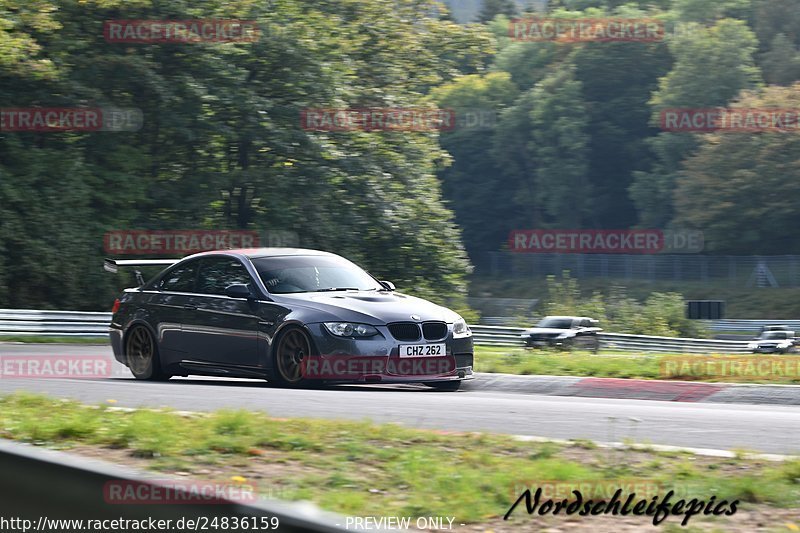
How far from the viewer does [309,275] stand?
13.4 m

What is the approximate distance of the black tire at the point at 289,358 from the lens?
12398mm

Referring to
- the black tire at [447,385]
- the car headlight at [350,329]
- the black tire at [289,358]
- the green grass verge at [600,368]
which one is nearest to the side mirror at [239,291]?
the black tire at [289,358]

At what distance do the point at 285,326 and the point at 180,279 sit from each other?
203cm

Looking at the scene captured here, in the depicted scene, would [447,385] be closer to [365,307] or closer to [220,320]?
[365,307]

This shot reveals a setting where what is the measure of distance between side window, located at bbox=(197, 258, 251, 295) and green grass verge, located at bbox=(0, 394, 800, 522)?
422 centimetres

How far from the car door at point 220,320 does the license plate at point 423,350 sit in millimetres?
1576

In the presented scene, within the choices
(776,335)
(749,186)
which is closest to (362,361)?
(776,335)

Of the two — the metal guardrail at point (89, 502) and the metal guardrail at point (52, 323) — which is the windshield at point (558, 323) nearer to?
the metal guardrail at point (52, 323)

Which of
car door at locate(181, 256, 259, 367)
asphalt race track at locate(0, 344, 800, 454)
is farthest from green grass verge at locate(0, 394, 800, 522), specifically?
car door at locate(181, 256, 259, 367)

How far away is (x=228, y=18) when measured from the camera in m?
34.9

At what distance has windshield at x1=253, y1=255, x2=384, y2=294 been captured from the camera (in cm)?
1312

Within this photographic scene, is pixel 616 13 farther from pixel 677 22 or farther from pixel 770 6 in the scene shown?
pixel 770 6

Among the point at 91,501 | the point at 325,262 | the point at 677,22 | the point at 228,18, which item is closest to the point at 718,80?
the point at 677,22

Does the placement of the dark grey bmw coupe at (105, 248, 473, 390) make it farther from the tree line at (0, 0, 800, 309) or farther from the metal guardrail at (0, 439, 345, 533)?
the tree line at (0, 0, 800, 309)
